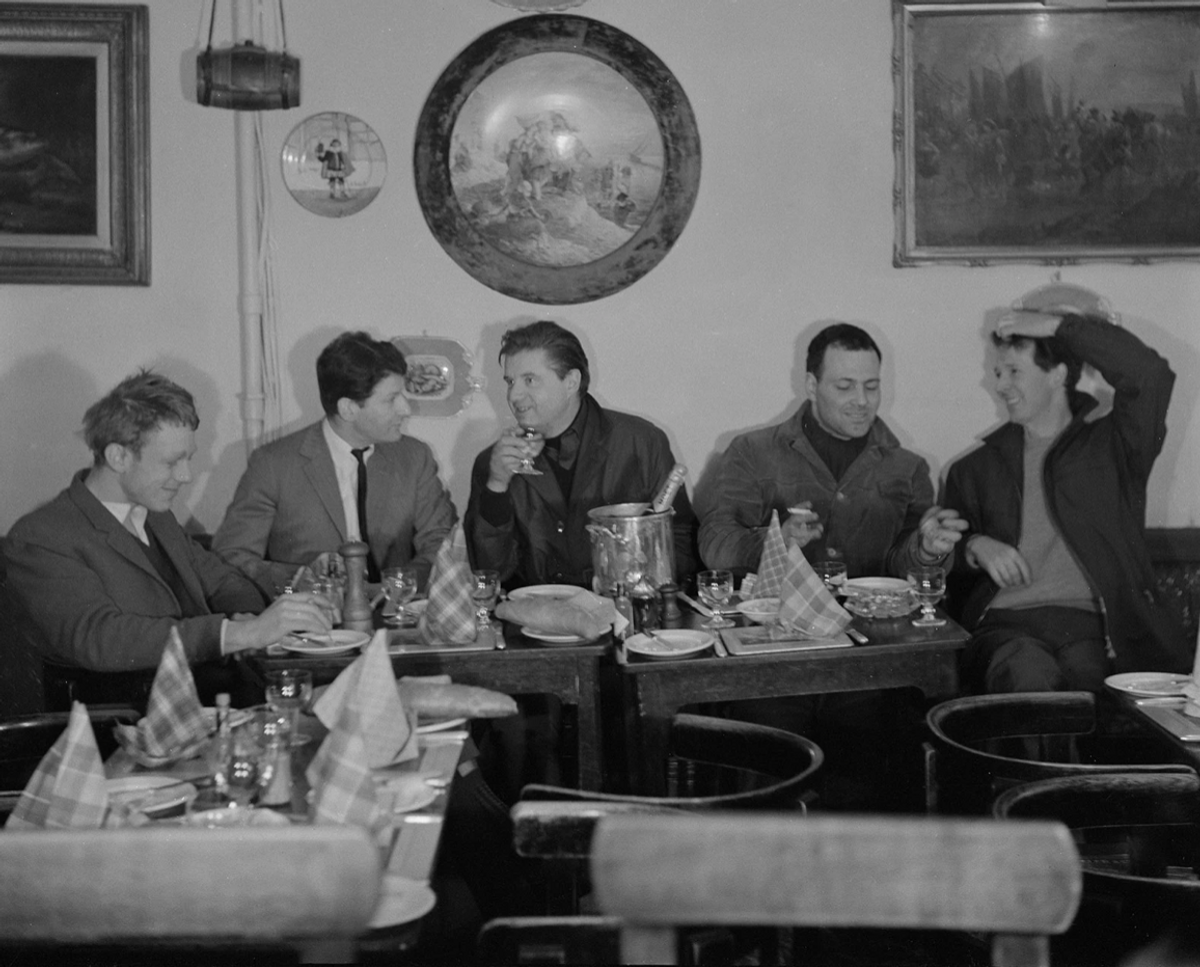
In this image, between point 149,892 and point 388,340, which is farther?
point 388,340

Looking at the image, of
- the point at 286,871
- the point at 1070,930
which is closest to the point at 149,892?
the point at 286,871

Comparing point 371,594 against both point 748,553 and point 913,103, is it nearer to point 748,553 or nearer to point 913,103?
point 748,553

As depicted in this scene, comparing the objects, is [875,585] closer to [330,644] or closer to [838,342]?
[838,342]

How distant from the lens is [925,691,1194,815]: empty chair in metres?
2.97

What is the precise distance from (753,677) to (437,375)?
2281mm

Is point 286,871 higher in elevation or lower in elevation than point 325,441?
lower

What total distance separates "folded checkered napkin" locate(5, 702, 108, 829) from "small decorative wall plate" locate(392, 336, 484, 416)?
3089mm

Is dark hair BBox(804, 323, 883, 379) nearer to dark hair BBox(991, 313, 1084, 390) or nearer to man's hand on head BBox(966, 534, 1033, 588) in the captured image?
dark hair BBox(991, 313, 1084, 390)

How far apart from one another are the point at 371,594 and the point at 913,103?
2.82 m

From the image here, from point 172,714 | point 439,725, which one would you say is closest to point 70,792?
point 172,714

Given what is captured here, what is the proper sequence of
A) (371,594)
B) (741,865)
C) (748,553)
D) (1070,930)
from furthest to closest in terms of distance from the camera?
(748,553) < (371,594) < (1070,930) < (741,865)

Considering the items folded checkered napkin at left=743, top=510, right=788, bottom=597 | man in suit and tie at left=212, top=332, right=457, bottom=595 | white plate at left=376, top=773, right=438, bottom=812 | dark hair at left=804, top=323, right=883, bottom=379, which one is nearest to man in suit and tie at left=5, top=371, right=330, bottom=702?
man in suit and tie at left=212, top=332, right=457, bottom=595

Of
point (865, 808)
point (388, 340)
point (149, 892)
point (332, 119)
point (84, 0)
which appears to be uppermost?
point (84, 0)

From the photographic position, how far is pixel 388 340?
17.7ft
